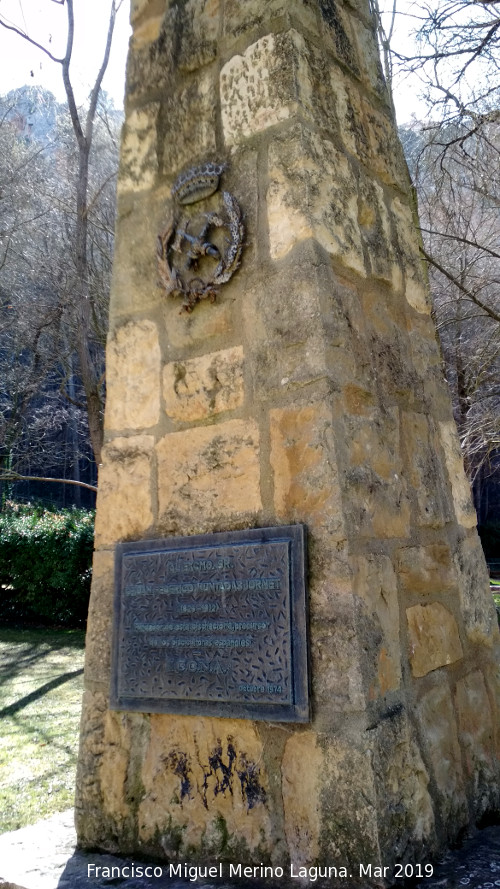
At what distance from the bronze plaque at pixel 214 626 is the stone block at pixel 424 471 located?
0.55 metres

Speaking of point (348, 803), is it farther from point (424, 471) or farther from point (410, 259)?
A: point (410, 259)

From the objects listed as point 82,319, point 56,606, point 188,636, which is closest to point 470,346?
point 82,319

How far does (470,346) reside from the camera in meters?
10.5

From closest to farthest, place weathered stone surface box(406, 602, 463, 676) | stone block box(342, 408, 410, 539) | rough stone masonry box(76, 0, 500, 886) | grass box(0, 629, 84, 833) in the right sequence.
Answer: rough stone masonry box(76, 0, 500, 886) → stone block box(342, 408, 410, 539) → weathered stone surface box(406, 602, 463, 676) → grass box(0, 629, 84, 833)

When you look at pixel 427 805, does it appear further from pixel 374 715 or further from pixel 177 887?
pixel 177 887

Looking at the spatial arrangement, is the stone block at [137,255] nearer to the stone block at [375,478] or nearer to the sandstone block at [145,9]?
the sandstone block at [145,9]

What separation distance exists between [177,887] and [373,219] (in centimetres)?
208

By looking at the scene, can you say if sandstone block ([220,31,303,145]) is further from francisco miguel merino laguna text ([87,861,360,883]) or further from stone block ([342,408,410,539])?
francisco miguel merino laguna text ([87,861,360,883])

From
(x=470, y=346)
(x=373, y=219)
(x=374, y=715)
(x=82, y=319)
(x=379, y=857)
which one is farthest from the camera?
(x=470, y=346)

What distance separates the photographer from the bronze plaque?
Answer: 5.74 feet

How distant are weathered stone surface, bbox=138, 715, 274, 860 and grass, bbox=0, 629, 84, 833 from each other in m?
1.46

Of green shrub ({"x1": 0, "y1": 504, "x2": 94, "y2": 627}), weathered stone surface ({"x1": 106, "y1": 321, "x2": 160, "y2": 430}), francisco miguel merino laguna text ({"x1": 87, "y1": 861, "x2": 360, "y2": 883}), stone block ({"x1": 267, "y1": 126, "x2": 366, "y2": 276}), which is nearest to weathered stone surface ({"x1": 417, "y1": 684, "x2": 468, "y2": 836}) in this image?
francisco miguel merino laguna text ({"x1": 87, "y1": 861, "x2": 360, "y2": 883})

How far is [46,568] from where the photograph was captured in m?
11.0

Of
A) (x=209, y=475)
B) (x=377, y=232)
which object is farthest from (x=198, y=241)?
(x=209, y=475)
